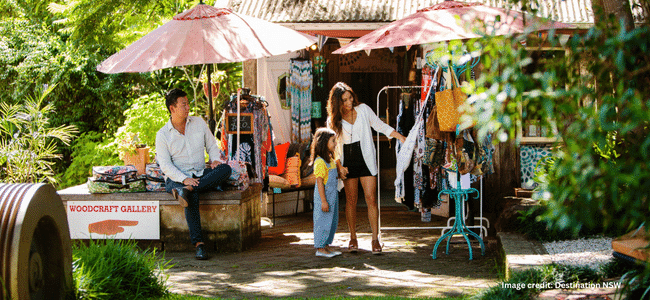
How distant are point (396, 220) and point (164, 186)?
10.6ft

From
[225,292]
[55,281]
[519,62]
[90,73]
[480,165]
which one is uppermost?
[90,73]

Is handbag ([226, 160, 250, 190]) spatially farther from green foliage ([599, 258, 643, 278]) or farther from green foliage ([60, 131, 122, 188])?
green foliage ([60, 131, 122, 188])

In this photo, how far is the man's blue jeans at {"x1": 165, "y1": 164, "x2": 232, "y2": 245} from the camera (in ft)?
21.7

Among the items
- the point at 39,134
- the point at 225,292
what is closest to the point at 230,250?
the point at 225,292

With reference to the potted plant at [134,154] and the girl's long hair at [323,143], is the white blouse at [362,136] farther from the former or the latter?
the potted plant at [134,154]

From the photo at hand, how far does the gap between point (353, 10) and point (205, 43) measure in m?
3.20

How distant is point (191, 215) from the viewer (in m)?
6.63

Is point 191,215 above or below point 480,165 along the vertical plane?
below

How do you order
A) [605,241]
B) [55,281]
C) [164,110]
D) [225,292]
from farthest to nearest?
[164,110] → [605,241] → [225,292] → [55,281]

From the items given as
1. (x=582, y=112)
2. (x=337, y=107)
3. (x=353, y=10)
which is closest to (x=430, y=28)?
(x=337, y=107)

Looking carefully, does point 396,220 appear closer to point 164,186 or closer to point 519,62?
point 164,186

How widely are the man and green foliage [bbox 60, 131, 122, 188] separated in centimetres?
497

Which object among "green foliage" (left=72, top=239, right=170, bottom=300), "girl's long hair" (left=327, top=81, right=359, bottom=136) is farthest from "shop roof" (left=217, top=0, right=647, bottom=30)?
"green foliage" (left=72, top=239, right=170, bottom=300)

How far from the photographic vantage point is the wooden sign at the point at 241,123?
26.5ft
